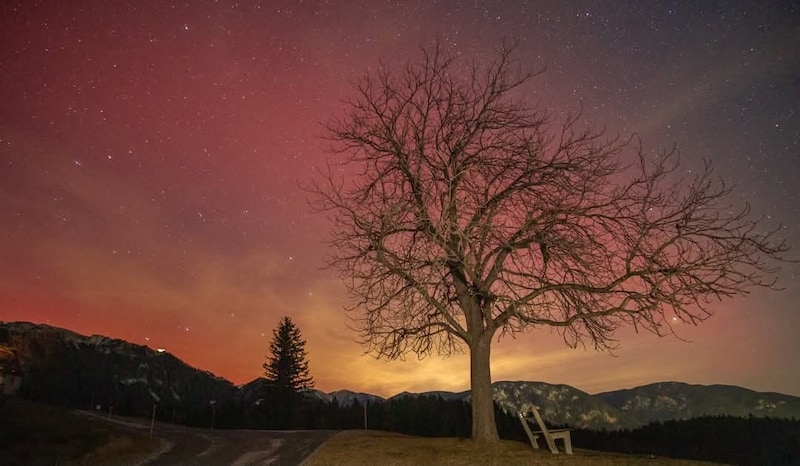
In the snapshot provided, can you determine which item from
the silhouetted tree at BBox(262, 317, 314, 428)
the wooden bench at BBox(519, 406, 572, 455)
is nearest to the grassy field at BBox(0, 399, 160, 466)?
the wooden bench at BBox(519, 406, 572, 455)

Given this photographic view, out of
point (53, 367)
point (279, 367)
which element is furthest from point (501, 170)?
point (53, 367)

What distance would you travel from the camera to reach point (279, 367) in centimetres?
6925

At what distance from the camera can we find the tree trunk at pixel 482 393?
55.9 feet

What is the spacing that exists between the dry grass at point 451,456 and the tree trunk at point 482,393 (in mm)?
500

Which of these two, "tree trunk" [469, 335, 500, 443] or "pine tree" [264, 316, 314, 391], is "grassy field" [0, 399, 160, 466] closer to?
"tree trunk" [469, 335, 500, 443]

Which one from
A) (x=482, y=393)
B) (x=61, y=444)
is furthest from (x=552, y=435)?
(x=61, y=444)

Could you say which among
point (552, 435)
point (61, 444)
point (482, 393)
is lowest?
point (61, 444)

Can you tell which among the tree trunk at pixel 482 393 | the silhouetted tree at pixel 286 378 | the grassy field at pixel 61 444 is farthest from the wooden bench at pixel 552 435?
the silhouetted tree at pixel 286 378

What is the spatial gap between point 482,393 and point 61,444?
616 inches

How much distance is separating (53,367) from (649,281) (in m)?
169

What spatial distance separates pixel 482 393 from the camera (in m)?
17.4

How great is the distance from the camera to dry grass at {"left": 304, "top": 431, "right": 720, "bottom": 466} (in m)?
14.3

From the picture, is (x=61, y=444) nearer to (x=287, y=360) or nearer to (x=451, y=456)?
(x=451, y=456)

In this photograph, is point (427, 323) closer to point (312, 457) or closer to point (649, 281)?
point (312, 457)
